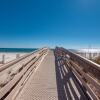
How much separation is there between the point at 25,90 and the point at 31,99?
3.17 feet

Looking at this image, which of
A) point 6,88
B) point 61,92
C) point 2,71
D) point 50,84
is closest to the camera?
point 2,71

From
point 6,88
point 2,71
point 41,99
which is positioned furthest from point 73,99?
point 2,71

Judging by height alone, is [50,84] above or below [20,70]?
below

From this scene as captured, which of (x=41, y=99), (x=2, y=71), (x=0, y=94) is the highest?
(x=2, y=71)

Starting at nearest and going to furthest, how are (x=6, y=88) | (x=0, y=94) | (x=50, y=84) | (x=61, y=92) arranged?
1. (x=0, y=94)
2. (x=6, y=88)
3. (x=61, y=92)
4. (x=50, y=84)

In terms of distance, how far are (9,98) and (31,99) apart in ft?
3.26

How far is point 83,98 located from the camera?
5.77 meters

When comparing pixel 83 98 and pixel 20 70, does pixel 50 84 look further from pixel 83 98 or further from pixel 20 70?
pixel 83 98

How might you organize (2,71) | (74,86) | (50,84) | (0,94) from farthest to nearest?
(50,84)
(74,86)
(0,94)
(2,71)

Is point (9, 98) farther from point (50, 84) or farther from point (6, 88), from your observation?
point (50, 84)

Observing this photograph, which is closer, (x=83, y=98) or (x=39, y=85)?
(x=83, y=98)

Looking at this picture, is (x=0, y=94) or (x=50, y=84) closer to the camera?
(x=0, y=94)

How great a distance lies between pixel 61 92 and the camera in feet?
21.7

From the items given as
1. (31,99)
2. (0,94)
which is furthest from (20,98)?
(0,94)
